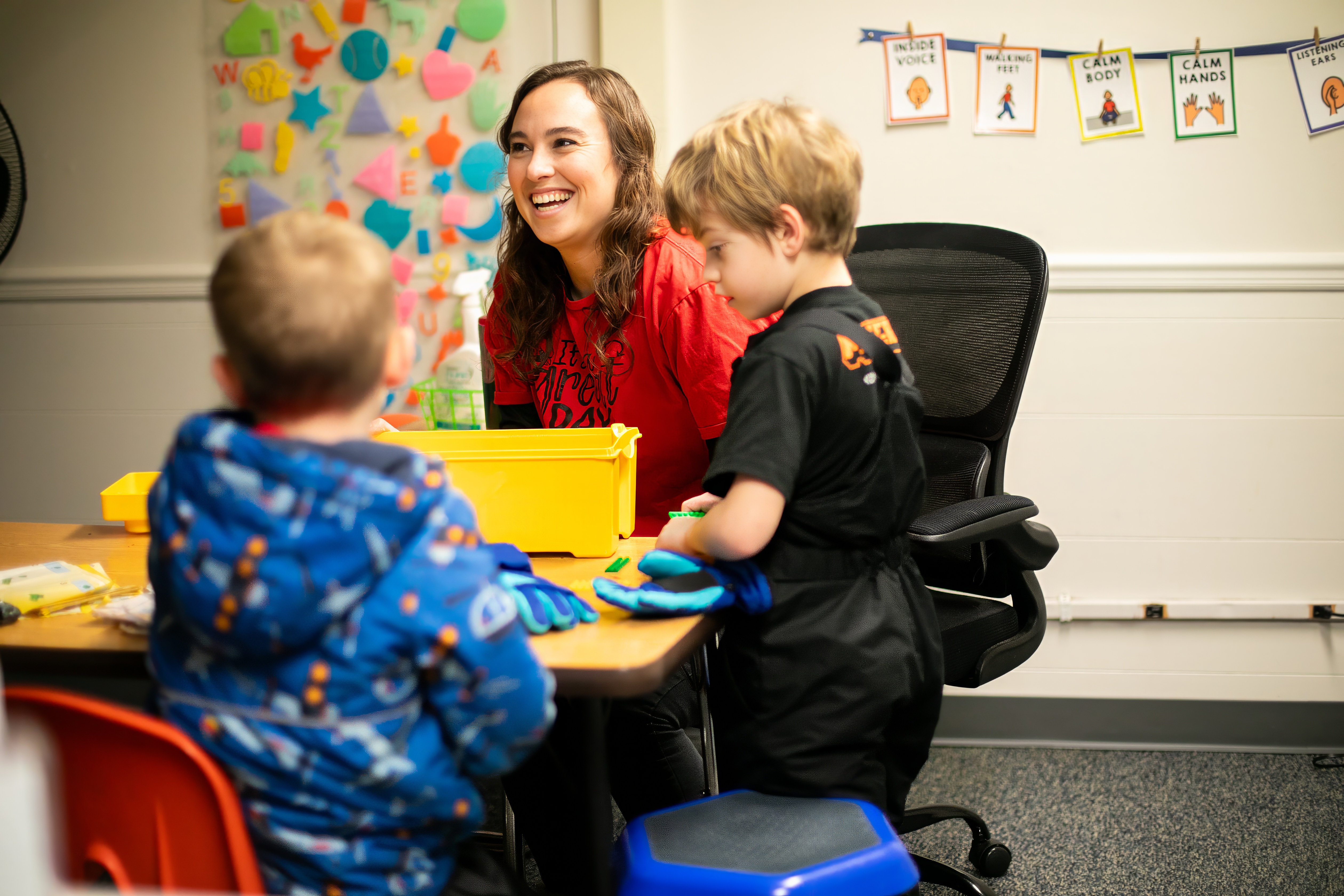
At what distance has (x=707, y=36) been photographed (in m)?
2.35

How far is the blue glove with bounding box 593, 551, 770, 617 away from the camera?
3.12 ft

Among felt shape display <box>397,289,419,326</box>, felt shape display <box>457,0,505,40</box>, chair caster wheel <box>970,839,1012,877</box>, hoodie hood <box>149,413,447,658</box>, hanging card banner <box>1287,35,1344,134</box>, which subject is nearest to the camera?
hoodie hood <box>149,413,447,658</box>

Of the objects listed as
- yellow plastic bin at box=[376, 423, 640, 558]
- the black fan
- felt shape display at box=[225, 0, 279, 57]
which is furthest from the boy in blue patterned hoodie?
the black fan

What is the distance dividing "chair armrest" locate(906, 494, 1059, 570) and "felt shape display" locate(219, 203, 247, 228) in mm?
2050

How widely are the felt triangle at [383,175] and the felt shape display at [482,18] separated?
0.37m

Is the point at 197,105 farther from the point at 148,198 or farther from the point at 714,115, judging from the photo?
the point at 714,115

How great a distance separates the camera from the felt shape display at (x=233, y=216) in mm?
2609

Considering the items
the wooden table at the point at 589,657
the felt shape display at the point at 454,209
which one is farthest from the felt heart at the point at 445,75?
the wooden table at the point at 589,657

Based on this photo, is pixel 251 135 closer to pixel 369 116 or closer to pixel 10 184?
pixel 369 116

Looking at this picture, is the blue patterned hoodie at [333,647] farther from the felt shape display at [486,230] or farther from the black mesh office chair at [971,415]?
the felt shape display at [486,230]

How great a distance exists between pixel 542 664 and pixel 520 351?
3.07 ft

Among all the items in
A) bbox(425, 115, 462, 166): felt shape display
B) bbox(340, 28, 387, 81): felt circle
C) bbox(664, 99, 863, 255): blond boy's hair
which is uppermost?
bbox(340, 28, 387, 81): felt circle

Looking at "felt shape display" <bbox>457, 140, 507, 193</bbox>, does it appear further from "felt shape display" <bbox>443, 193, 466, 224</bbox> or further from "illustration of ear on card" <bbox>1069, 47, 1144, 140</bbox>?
"illustration of ear on card" <bbox>1069, 47, 1144, 140</bbox>

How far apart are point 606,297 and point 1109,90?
1467mm
